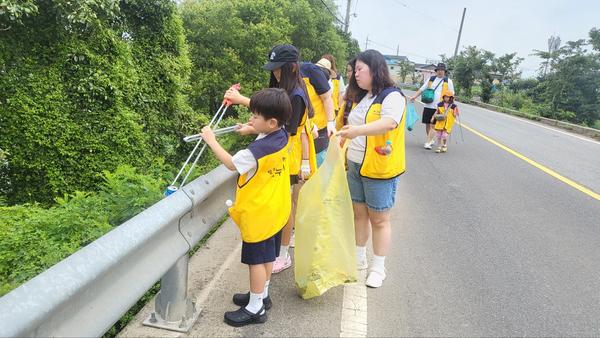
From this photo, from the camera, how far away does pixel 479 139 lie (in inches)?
466

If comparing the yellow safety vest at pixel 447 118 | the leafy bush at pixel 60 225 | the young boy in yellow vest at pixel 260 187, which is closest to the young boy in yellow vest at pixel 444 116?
the yellow safety vest at pixel 447 118

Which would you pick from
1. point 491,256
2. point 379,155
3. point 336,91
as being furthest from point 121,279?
point 336,91

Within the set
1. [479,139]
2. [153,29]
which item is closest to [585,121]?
[479,139]

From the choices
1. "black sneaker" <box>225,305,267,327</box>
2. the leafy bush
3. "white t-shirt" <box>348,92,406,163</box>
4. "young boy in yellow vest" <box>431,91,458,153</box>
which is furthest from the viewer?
"young boy in yellow vest" <box>431,91,458,153</box>

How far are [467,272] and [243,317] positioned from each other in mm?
2062

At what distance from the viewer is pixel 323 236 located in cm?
299

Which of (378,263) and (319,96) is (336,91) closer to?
(319,96)

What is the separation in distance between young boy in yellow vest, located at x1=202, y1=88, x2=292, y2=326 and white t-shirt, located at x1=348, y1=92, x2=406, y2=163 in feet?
2.62

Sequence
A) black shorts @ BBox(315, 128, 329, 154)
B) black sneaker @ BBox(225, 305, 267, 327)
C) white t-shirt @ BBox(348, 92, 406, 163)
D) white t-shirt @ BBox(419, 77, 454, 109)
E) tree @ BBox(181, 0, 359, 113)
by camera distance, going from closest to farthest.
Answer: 1. black sneaker @ BBox(225, 305, 267, 327)
2. white t-shirt @ BBox(348, 92, 406, 163)
3. black shorts @ BBox(315, 128, 329, 154)
4. white t-shirt @ BBox(419, 77, 454, 109)
5. tree @ BBox(181, 0, 359, 113)

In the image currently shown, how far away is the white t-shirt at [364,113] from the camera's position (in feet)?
10.2

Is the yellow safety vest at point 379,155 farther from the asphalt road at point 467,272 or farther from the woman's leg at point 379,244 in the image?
the asphalt road at point 467,272

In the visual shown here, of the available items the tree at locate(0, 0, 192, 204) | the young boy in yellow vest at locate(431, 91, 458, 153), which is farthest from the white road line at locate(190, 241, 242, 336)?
the young boy in yellow vest at locate(431, 91, 458, 153)

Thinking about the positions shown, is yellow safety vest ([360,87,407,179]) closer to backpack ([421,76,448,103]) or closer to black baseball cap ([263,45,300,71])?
black baseball cap ([263,45,300,71])

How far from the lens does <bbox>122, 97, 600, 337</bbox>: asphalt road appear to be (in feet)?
9.50
